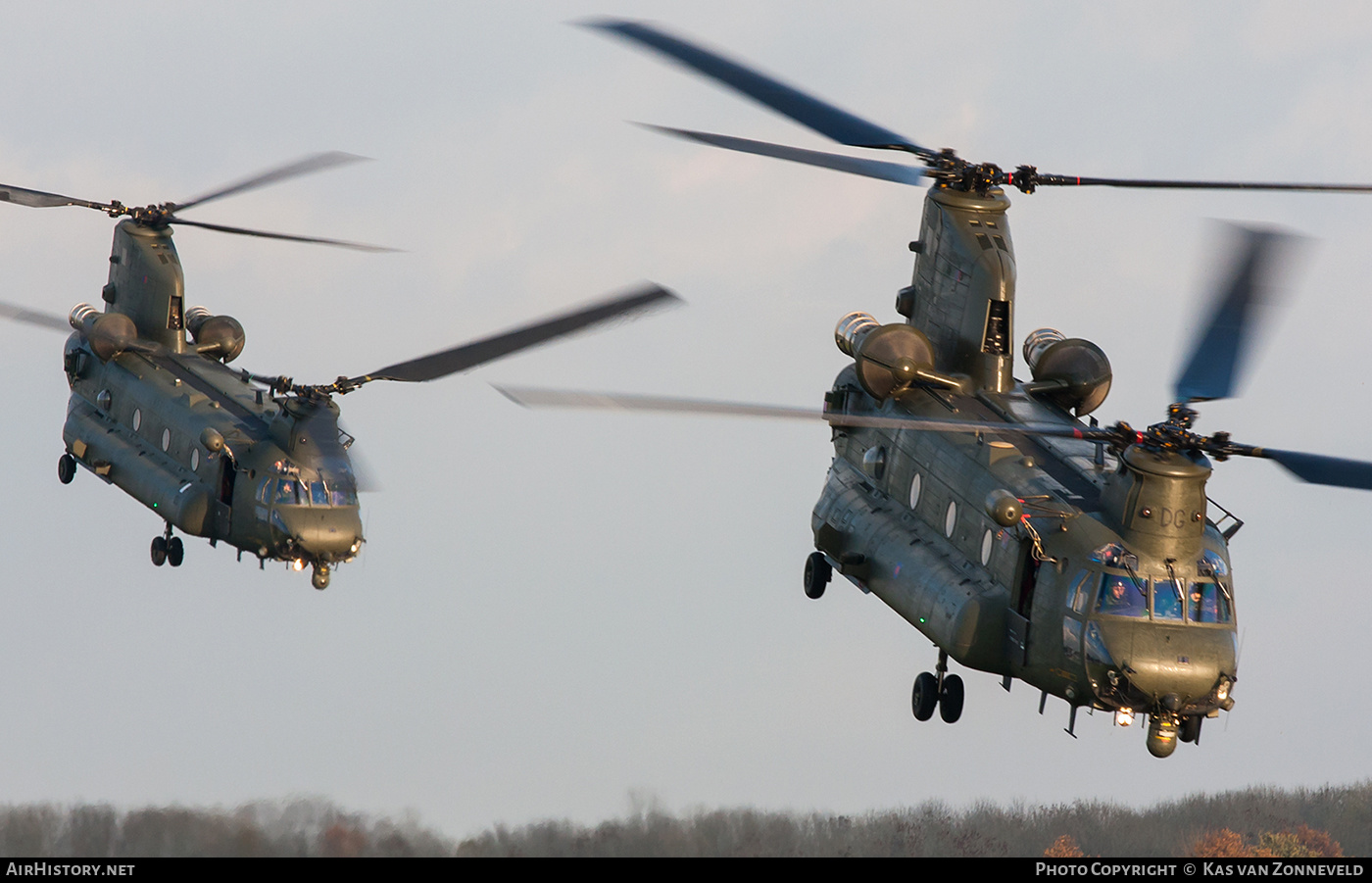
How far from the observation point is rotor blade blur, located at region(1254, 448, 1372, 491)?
28234mm

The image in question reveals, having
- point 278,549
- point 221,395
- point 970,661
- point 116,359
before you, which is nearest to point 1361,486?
point 970,661

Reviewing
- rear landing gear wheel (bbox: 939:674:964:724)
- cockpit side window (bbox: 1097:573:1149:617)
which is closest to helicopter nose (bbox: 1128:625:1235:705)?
cockpit side window (bbox: 1097:573:1149:617)

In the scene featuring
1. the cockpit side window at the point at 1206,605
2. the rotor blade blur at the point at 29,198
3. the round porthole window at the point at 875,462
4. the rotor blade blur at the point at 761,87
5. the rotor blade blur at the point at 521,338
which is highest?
the rotor blade blur at the point at 29,198

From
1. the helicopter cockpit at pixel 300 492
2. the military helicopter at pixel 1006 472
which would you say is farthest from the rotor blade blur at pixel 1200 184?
the helicopter cockpit at pixel 300 492

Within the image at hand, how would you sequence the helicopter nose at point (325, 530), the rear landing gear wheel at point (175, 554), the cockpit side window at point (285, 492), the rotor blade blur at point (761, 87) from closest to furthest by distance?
the rotor blade blur at point (761, 87) → the helicopter nose at point (325, 530) → the cockpit side window at point (285, 492) → the rear landing gear wheel at point (175, 554)

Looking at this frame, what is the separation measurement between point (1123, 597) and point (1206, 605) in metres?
1.29

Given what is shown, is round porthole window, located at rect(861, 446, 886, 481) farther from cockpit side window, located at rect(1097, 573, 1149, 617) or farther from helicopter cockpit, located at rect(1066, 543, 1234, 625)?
cockpit side window, located at rect(1097, 573, 1149, 617)

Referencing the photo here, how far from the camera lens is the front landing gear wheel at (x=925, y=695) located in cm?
3412

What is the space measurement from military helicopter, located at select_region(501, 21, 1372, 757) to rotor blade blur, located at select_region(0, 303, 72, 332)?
22.2 m

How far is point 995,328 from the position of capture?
3647 centimetres

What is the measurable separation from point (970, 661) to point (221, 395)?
21732mm

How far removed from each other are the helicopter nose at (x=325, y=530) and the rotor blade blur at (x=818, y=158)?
15467mm

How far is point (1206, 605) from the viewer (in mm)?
30188

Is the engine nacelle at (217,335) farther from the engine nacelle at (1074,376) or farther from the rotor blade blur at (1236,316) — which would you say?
the rotor blade blur at (1236,316)
